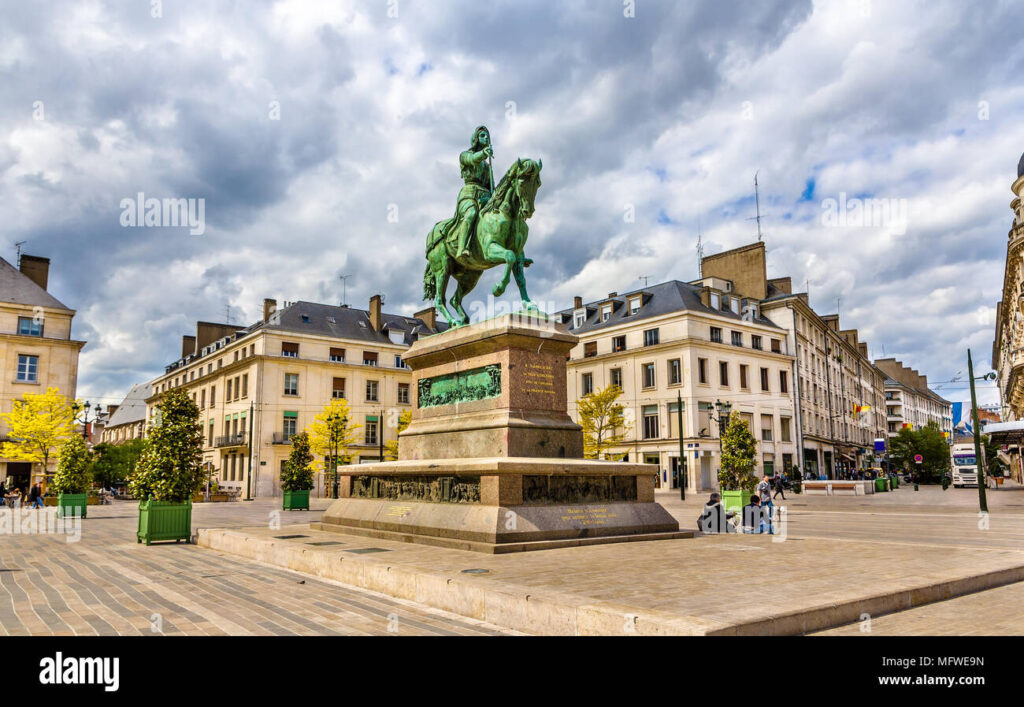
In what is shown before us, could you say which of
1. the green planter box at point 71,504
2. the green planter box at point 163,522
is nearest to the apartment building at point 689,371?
the green planter box at point 71,504

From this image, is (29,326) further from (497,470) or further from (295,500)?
(497,470)

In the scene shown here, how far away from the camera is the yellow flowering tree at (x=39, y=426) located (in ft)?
122

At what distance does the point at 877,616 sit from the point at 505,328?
700 cm

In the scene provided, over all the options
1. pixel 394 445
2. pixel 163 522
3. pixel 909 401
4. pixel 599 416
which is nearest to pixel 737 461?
pixel 163 522

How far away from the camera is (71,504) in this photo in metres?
23.5

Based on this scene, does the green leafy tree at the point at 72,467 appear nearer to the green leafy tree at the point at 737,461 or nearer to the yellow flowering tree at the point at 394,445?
the green leafy tree at the point at 737,461

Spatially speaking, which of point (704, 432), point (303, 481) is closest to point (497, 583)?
point (303, 481)

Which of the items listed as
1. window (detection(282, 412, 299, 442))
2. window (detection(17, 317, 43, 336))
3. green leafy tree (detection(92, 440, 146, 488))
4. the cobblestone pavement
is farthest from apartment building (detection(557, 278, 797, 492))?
the cobblestone pavement

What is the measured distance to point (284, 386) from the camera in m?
53.3

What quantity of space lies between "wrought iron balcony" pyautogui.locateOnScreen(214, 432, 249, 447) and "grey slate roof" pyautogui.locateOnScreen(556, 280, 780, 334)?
2832 cm

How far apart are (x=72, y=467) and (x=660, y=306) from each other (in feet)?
134

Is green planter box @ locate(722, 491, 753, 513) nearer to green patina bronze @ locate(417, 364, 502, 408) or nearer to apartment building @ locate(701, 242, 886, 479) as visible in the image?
green patina bronze @ locate(417, 364, 502, 408)
